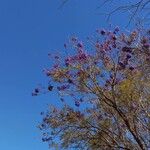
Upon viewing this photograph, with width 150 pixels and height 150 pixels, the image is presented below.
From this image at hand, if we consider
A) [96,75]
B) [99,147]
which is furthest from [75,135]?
[96,75]

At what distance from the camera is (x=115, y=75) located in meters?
21.0

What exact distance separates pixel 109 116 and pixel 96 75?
184 centimetres

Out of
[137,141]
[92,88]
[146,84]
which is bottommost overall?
[137,141]

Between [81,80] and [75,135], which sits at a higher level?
[81,80]

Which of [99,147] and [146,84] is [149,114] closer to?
[146,84]

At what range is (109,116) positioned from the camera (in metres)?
21.2

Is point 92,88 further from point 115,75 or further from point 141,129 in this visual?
point 141,129

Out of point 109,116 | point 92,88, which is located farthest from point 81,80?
point 109,116

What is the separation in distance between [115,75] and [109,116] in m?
1.78

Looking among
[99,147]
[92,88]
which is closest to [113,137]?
[99,147]

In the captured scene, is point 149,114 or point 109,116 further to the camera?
point 109,116

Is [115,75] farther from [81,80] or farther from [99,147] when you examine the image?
[99,147]

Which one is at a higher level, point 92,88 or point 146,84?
point 92,88

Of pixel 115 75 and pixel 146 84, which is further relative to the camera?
pixel 115 75
